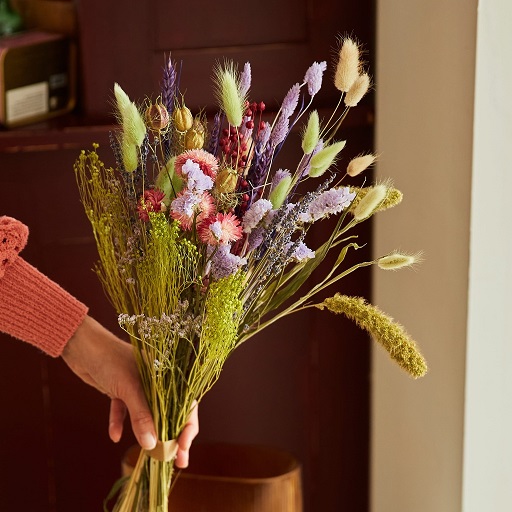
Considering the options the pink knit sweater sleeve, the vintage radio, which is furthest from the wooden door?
the pink knit sweater sleeve

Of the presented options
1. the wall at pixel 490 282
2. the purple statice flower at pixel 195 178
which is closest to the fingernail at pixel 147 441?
the purple statice flower at pixel 195 178

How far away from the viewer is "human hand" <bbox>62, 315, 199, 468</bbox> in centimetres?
126

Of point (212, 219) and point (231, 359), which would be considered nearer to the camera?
point (212, 219)

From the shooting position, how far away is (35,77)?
65.8 inches

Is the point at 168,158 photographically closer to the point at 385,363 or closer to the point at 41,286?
the point at 41,286

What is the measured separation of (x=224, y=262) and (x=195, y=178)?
0.11 metres

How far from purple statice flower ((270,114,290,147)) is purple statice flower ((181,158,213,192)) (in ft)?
0.40

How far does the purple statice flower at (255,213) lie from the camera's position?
1.09 m

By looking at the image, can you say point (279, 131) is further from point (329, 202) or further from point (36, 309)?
point (36, 309)

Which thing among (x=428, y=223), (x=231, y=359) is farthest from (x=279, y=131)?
(x=231, y=359)

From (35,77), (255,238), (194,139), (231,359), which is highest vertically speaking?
(35,77)

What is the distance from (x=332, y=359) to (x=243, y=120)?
34.8 inches

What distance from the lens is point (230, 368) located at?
6.21 ft

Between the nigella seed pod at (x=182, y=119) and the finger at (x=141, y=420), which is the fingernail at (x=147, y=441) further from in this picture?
the nigella seed pod at (x=182, y=119)
